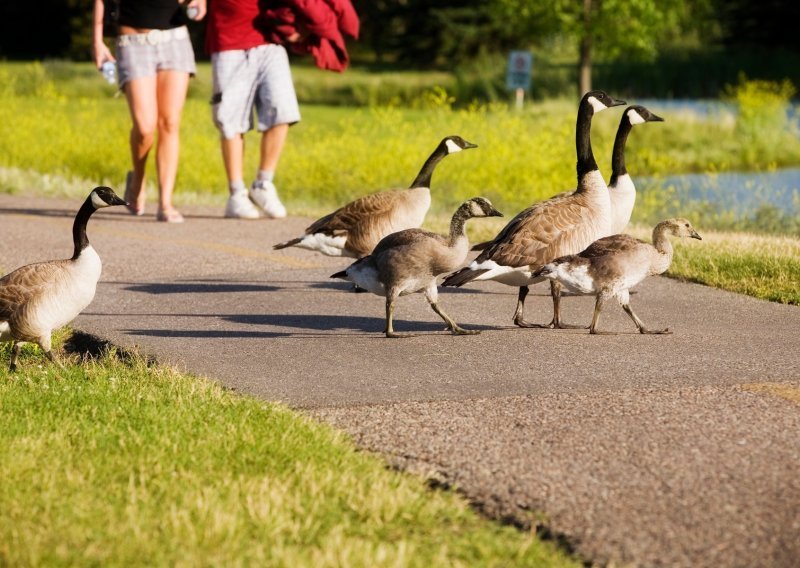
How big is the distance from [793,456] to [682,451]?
0.45 m

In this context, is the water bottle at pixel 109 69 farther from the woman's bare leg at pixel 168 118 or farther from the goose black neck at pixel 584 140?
the goose black neck at pixel 584 140

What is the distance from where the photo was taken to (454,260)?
797 centimetres

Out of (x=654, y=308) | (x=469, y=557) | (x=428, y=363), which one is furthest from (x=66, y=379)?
(x=654, y=308)

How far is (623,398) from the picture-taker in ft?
21.1

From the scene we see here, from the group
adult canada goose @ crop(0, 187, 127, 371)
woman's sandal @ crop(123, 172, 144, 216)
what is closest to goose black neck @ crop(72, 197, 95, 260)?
adult canada goose @ crop(0, 187, 127, 371)

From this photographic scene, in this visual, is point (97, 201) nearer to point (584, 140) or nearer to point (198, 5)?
point (584, 140)

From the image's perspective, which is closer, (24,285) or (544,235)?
(24,285)

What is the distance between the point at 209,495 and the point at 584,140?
566cm

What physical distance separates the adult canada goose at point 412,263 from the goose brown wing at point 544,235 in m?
0.25

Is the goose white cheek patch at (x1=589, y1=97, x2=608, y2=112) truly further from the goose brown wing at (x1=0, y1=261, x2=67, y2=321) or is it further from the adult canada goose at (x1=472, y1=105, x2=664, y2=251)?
the goose brown wing at (x1=0, y1=261, x2=67, y2=321)

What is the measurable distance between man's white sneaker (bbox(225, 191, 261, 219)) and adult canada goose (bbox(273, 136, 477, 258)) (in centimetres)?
463

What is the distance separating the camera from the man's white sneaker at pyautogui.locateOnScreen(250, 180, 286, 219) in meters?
13.8

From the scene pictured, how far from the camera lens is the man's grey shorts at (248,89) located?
13.5m

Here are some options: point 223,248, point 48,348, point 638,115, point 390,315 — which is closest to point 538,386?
point 390,315
